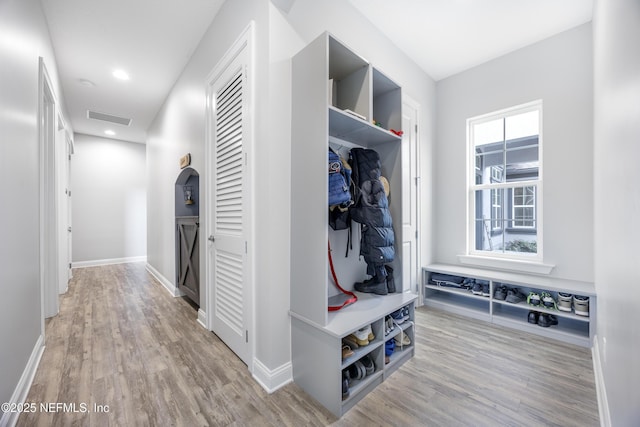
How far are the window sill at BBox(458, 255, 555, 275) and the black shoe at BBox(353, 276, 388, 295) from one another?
1685mm

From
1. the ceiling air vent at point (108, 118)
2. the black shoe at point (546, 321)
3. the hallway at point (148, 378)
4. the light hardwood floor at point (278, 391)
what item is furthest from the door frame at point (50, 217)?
the black shoe at point (546, 321)

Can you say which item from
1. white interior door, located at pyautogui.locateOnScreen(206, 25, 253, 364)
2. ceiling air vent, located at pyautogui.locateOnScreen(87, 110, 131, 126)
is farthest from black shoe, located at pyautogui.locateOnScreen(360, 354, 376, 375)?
ceiling air vent, located at pyautogui.locateOnScreen(87, 110, 131, 126)

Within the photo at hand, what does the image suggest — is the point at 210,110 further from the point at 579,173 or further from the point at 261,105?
the point at 579,173

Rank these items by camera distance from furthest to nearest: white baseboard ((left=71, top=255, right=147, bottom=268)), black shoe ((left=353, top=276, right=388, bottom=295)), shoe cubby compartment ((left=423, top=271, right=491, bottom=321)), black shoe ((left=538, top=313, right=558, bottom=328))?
white baseboard ((left=71, top=255, right=147, bottom=268)) < shoe cubby compartment ((left=423, top=271, right=491, bottom=321)) < black shoe ((left=538, top=313, right=558, bottom=328)) < black shoe ((left=353, top=276, right=388, bottom=295))

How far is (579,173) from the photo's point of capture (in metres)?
2.48

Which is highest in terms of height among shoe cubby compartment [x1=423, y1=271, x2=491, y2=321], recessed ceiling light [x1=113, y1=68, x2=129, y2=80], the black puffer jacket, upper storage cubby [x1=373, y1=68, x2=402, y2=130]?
recessed ceiling light [x1=113, y1=68, x2=129, y2=80]

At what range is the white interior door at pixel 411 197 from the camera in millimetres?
2852

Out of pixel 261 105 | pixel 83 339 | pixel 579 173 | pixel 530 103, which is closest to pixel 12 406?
pixel 83 339

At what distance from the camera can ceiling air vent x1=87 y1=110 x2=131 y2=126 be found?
4.56m

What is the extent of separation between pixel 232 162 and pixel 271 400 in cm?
171

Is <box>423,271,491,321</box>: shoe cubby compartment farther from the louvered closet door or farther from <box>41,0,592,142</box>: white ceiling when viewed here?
<box>41,0,592,142</box>: white ceiling

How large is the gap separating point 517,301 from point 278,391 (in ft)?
8.08

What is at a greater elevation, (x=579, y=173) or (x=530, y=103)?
(x=530, y=103)

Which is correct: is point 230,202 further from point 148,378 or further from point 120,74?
point 120,74
